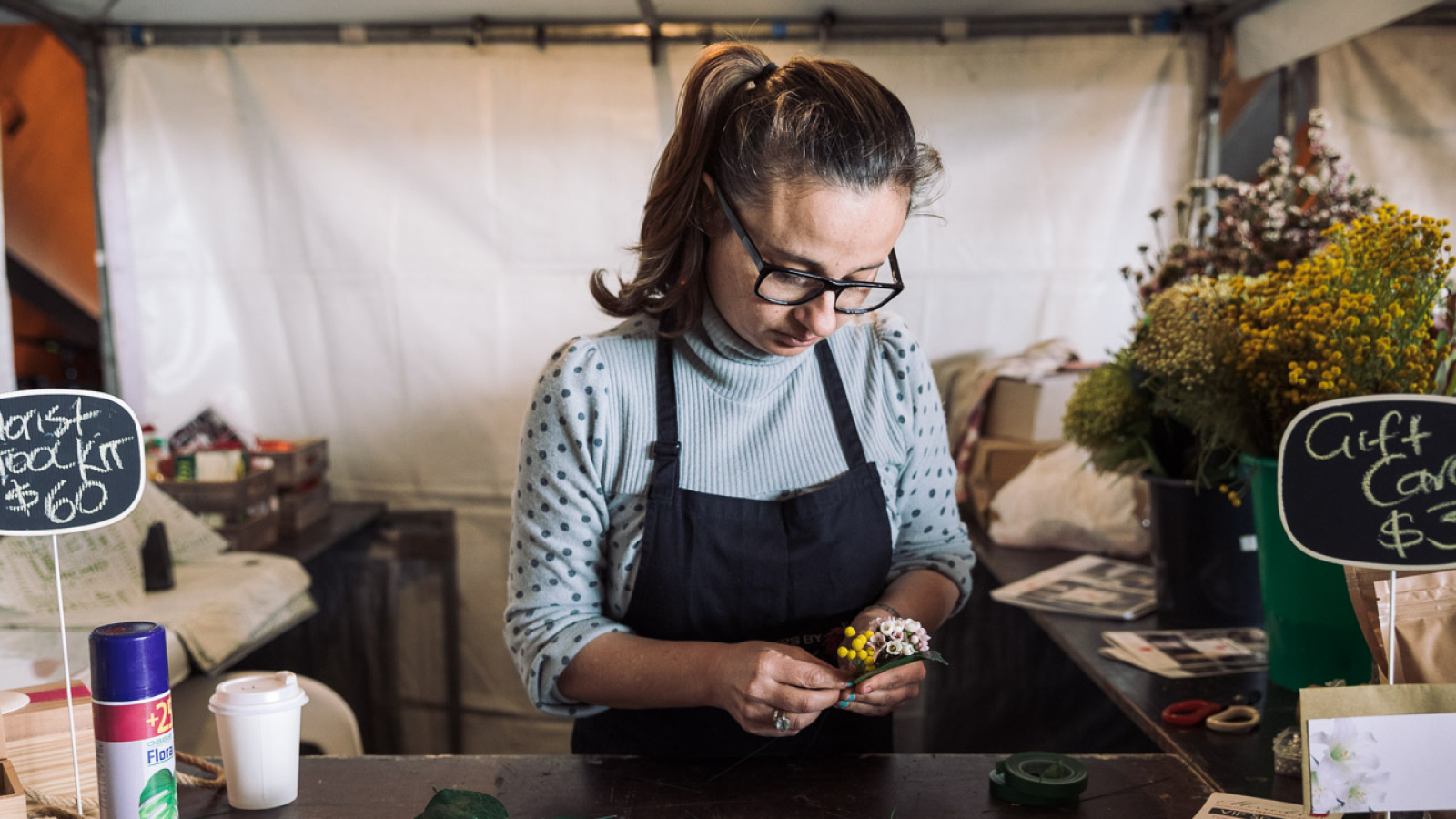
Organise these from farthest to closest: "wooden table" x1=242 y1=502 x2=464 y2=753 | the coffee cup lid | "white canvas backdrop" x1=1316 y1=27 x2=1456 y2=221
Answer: "wooden table" x1=242 y1=502 x2=464 y2=753, "white canvas backdrop" x1=1316 y1=27 x2=1456 y2=221, the coffee cup lid

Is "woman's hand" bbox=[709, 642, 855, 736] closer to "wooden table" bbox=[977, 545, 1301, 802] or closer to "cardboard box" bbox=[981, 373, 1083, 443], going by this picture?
"wooden table" bbox=[977, 545, 1301, 802]

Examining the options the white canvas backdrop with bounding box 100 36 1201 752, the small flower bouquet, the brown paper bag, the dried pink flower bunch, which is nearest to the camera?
the brown paper bag

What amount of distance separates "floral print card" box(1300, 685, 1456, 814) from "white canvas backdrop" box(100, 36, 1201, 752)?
2.37m

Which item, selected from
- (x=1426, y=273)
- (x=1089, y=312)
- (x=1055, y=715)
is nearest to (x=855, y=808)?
(x=1426, y=273)

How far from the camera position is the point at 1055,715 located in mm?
2871

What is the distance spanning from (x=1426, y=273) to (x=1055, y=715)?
6.12ft

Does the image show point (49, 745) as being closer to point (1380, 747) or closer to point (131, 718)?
point (131, 718)

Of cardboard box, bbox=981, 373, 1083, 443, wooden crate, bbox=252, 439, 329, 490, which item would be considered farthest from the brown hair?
wooden crate, bbox=252, 439, 329, 490

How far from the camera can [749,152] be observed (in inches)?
52.4

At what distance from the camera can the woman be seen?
131 cm

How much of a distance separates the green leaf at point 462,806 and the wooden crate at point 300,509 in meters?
2.17

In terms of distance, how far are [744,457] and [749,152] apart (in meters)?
0.43

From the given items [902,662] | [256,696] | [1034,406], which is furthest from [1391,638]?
[1034,406]

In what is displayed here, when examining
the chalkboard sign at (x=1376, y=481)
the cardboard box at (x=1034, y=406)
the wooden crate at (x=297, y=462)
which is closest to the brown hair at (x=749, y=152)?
the chalkboard sign at (x=1376, y=481)
